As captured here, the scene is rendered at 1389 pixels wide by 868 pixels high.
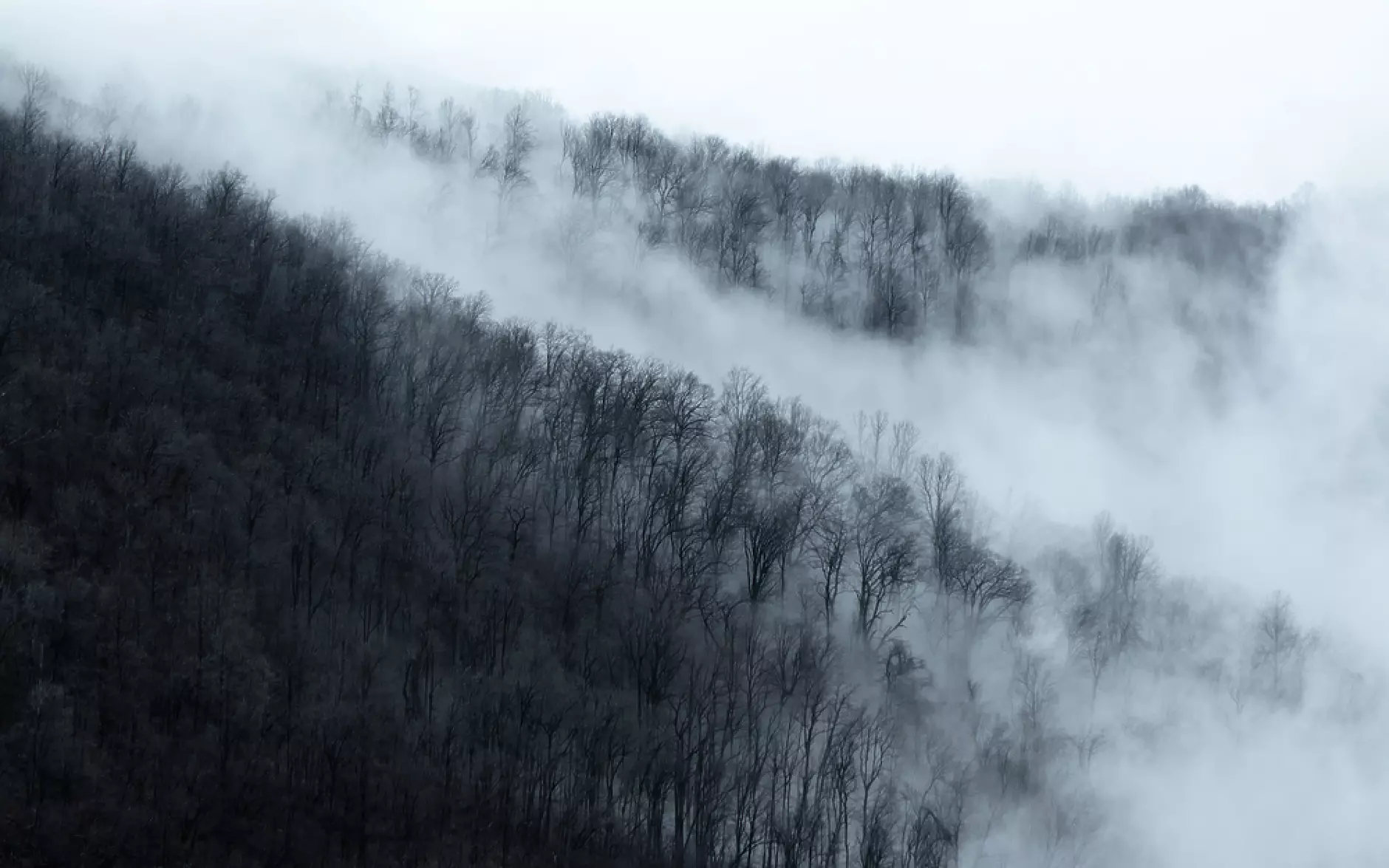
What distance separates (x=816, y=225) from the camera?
10919 cm

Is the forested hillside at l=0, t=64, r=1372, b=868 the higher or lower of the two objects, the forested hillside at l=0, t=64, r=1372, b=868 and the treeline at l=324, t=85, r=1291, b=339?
the lower

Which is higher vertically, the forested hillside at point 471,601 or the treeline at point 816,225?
the treeline at point 816,225

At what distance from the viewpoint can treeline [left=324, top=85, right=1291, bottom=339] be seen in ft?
338

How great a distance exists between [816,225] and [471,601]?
58.8 meters

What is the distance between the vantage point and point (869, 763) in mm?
61969

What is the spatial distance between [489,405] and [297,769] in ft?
92.6

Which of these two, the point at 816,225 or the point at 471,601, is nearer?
the point at 471,601

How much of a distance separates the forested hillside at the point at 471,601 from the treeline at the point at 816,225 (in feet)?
69.3

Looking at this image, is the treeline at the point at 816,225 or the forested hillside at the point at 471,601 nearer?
the forested hillside at the point at 471,601

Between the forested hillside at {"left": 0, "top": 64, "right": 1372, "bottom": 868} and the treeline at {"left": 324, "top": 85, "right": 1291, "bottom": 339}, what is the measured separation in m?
21.1

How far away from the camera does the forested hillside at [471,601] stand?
5084 centimetres

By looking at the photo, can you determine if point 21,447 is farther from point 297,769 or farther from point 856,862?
point 856,862

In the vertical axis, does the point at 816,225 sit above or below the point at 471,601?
above

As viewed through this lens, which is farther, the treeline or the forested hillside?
the treeline
